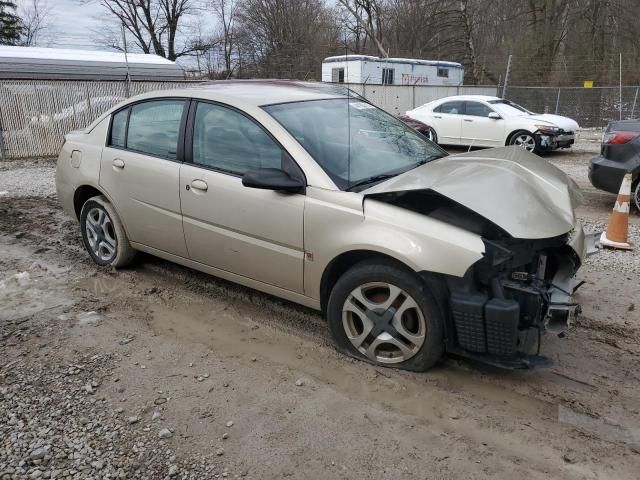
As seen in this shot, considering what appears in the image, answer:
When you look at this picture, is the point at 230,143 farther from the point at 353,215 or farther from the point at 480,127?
the point at 480,127

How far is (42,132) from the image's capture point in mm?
13391

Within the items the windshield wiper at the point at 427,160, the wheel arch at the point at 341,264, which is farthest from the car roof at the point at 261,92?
the wheel arch at the point at 341,264

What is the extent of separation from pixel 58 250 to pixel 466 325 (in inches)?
179

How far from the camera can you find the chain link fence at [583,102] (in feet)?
61.5

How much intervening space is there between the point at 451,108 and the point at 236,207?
11.5 metres

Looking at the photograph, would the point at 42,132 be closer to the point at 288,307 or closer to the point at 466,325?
the point at 288,307

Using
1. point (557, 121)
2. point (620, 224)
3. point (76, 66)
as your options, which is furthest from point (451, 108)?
point (76, 66)

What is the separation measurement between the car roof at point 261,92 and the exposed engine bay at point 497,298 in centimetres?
131

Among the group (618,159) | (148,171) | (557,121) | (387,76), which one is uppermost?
(387,76)

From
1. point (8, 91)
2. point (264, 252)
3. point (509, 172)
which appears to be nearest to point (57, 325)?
point (264, 252)

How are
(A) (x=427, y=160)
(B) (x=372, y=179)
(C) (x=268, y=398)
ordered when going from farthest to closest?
(A) (x=427, y=160) → (B) (x=372, y=179) → (C) (x=268, y=398)

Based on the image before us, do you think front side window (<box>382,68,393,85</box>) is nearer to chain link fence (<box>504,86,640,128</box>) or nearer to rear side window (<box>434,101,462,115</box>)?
chain link fence (<box>504,86,640,128</box>)

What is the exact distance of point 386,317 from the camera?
325 cm

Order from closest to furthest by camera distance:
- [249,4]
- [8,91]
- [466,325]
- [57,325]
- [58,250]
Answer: [466,325] → [57,325] → [58,250] → [8,91] → [249,4]
